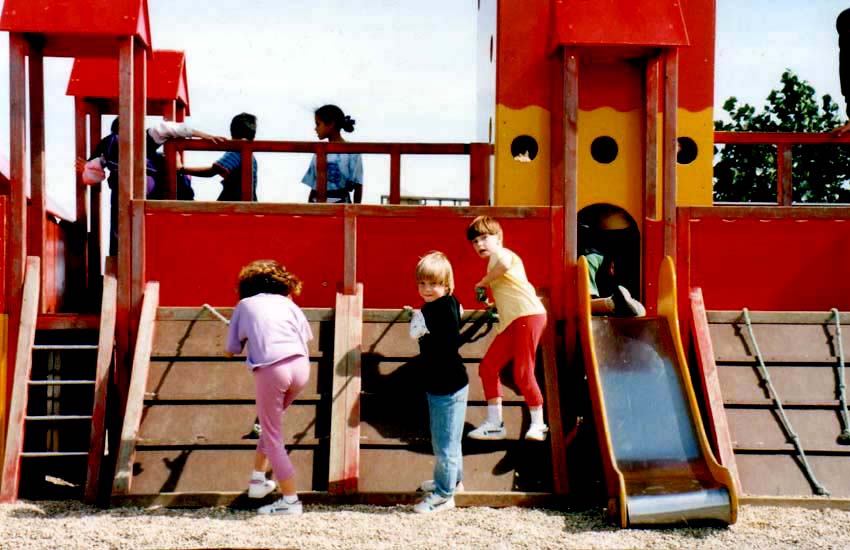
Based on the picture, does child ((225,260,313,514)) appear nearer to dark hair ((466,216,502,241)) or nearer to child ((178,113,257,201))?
dark hair ((466,216,502,241))

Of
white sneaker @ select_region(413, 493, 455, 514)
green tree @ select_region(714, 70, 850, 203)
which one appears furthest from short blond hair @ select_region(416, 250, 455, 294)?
green tree @ select_region(714, 70, 850, 203)

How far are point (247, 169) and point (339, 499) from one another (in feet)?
11.9

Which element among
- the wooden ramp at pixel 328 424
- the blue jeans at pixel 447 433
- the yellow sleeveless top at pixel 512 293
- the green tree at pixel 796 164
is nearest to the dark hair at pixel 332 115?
the wooden ramp at pixel 328 424

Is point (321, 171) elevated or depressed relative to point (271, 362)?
elevated

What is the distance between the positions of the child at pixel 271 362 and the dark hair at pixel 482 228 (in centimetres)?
141

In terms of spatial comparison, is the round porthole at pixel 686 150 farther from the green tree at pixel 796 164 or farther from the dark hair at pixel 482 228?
the green tree at pixel 796 164

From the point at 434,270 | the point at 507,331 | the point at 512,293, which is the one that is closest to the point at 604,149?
the point at 512,293

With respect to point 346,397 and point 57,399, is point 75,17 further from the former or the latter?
point 346,397

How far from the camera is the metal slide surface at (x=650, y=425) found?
6.38m

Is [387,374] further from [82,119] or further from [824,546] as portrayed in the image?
[82,119]

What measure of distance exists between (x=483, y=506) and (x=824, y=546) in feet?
6.27

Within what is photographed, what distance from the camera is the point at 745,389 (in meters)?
7.65

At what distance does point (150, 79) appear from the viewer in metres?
12.4

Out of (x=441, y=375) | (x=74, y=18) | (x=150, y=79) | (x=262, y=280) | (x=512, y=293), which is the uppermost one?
(x=150, y=79)
